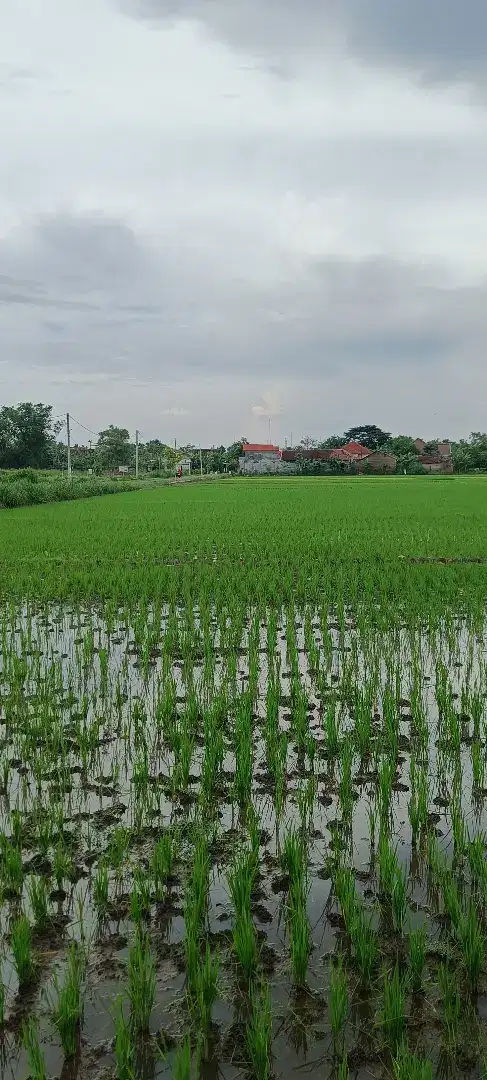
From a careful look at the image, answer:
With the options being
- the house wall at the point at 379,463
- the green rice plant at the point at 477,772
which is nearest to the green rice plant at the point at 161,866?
the green rice plant at the point at 477,772

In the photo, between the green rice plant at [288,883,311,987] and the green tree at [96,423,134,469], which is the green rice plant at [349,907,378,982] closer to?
the green rice plant at [288,883,311,987]

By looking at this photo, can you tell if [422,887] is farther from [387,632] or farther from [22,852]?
[387,632]

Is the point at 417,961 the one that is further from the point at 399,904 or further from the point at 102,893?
the point at 102,893

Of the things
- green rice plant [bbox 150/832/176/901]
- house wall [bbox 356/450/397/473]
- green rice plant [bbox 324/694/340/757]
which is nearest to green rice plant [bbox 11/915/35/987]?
green rice plant [bbox 150/832/176/901]

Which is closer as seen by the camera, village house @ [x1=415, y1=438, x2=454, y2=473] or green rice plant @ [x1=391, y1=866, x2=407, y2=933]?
green rice plant @ [x1=391, y1=866, x2=407, y2=933]

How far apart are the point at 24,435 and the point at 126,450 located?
63.9 ft

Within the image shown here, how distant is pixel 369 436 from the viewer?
86.8m

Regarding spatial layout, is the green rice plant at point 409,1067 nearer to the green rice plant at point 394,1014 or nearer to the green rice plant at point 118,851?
the green rice plant at point 394,1014

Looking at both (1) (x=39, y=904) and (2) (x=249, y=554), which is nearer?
(1) (x=39, y=904)

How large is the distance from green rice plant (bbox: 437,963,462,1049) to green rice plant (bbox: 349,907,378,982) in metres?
0.22

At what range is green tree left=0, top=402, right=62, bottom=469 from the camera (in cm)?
5666

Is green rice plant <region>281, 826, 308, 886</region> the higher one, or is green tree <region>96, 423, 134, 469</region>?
green tree <region>96, 423, 134, 469</region>

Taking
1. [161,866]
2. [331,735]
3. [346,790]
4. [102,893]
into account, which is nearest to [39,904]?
[102,893]

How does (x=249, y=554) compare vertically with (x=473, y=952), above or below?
above
